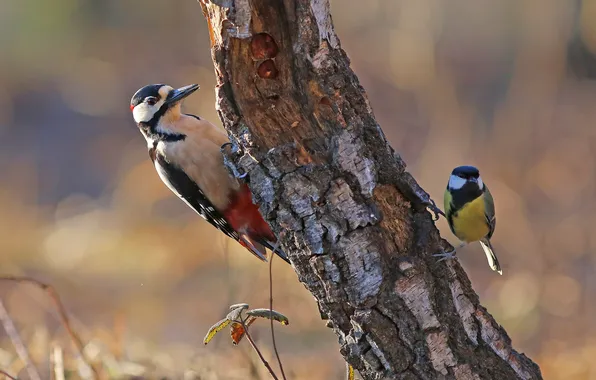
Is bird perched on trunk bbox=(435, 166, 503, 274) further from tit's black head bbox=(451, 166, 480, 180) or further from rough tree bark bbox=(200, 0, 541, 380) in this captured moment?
rough tree bark bbox=(200, 0, 541, 380)

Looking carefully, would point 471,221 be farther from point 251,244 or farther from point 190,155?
point 190,155

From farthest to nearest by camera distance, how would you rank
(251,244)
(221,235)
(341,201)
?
1. (221,235)
2. (251,244)
3. (341,201)

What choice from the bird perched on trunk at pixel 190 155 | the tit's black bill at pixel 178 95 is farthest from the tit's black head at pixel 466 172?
the tit's black bill at pixel 178 95

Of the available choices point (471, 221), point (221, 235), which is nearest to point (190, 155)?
point (471, 221)

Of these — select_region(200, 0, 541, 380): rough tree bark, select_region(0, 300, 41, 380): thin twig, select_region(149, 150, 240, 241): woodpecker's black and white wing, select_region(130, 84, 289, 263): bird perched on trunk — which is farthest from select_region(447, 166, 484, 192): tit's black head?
select_region(0, 300, 41, 380): thin twig

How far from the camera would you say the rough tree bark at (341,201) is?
2.29 metres

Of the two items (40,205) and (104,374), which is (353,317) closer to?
(104,374)

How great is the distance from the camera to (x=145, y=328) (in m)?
6.12

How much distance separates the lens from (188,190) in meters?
3.84

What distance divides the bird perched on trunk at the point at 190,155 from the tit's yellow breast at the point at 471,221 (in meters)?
0.79

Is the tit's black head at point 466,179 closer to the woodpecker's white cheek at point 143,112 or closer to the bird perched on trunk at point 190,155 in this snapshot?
the bird perched on trunk at point 190,155

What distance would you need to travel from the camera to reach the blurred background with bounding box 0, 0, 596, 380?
539cm

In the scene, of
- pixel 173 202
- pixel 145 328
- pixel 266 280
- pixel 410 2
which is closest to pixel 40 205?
pixel 173 202

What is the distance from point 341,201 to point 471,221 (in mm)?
1273
